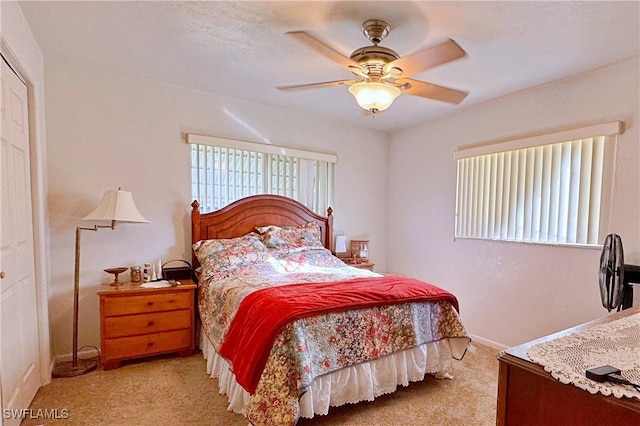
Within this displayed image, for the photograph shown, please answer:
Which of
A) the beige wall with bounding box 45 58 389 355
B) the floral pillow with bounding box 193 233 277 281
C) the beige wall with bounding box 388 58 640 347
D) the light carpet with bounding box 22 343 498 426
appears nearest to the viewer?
the light carpet with bounding box 22 343 498 426

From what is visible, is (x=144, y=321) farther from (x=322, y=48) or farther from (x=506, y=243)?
(x=506, y=243)

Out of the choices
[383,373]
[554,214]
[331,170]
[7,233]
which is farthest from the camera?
[331,170]

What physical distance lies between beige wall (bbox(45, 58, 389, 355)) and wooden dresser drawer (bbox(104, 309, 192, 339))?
45cm

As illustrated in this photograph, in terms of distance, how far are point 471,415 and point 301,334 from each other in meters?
1.26

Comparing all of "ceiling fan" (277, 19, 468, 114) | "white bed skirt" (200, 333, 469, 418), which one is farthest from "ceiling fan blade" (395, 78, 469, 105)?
"white bed skirt" (200, 333, 469, 418)

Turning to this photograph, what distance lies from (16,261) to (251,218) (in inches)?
76.5

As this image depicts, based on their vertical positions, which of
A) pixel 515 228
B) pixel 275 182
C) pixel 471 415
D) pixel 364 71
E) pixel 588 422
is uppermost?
pixel 364 71

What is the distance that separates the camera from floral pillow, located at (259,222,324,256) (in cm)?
346

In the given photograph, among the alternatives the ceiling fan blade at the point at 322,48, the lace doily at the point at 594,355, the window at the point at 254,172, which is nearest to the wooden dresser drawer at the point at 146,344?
the window at the point at 254,172

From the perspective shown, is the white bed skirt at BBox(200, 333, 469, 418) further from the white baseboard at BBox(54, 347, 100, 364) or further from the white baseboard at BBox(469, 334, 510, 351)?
the white baseboard at BBox(54, 347, 100, 364)

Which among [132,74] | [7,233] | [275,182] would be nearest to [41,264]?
[7,233]

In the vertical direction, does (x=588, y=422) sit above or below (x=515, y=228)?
below

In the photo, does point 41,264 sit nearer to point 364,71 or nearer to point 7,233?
point 7,233

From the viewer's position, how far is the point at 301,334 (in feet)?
6.29
